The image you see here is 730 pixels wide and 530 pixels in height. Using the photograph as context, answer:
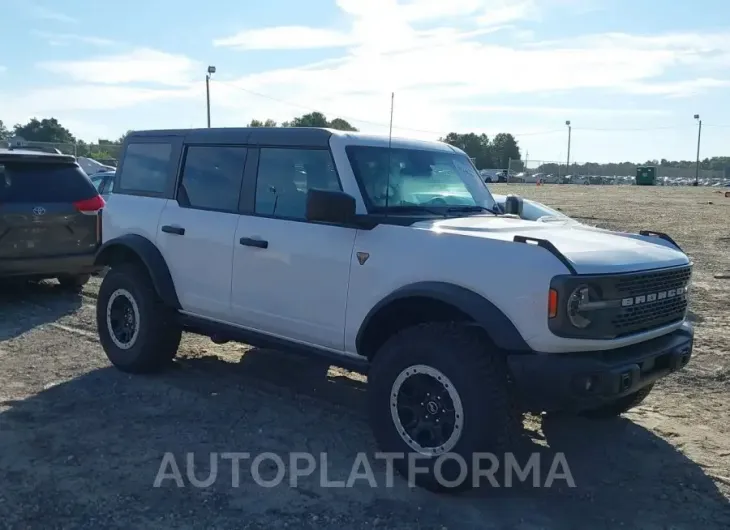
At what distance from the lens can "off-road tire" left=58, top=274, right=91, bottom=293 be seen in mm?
9883

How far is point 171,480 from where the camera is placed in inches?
172

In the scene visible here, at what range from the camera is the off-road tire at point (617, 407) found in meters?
5.29

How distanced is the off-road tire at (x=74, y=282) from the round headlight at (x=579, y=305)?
7.50m

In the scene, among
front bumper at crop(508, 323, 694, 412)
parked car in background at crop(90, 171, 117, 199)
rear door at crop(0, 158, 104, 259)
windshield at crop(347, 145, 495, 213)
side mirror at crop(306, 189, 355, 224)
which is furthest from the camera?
parked car in background at crop(90, 171, 117, 199)

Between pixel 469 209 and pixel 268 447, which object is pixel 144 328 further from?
pixel 469 209

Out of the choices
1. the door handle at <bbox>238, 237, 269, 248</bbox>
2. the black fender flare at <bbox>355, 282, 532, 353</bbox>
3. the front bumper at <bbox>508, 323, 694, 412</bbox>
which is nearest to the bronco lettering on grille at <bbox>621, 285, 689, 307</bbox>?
the front bumper at <bbox>508, 323, 694, 412</bbox>

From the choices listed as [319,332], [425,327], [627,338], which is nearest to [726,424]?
[627,338]

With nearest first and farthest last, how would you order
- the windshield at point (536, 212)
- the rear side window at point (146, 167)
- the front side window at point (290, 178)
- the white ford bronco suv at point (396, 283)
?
the white ford bronco suv at point (396, 283) → the front side window at point (290, 178) → the rear side window at point (146, 167) → the windshield at point (536, 212)

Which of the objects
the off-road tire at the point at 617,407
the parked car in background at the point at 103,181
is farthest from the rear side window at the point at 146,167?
the parked car in background at the point at 103,181

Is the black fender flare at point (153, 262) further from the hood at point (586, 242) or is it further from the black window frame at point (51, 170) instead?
the black window frame at point (51, 170)

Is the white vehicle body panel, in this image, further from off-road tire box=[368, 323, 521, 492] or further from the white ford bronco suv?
off-road tire box=[368, 323, 521, 492]

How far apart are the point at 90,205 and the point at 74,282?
127cm

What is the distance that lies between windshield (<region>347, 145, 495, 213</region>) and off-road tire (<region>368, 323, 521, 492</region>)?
40.2 inches

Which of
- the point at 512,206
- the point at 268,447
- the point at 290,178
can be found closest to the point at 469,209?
the point at 512,206
